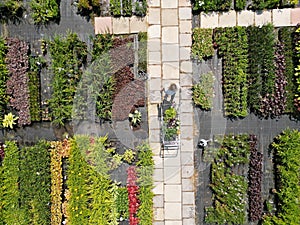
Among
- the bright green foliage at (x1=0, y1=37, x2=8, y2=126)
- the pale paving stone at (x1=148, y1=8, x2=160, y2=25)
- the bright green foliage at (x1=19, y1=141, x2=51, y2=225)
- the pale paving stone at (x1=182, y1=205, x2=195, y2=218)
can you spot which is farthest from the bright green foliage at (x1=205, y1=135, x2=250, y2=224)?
the bright green foliage at (x1=0, y1=37, x2=8, y2=126)

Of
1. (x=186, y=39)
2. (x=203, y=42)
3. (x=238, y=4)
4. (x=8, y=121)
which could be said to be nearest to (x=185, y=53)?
(x=186, y=39)

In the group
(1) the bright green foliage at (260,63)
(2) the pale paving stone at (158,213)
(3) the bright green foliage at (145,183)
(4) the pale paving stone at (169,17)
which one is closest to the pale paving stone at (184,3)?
(4) the pale paving stone at (169,17)

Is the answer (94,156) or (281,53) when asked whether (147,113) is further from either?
(281,53)

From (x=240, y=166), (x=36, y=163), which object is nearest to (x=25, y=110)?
(x=36, y=163)

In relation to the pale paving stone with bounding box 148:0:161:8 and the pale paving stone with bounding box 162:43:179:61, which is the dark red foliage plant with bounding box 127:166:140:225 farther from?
the pale paving stone with bounding box 148:0:161:8

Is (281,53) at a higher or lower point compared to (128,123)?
higher

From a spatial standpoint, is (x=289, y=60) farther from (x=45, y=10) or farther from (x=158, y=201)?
(x=45, y=10)

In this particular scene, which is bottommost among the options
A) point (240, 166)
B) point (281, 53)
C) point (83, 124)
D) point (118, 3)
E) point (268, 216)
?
point (268, 216)
